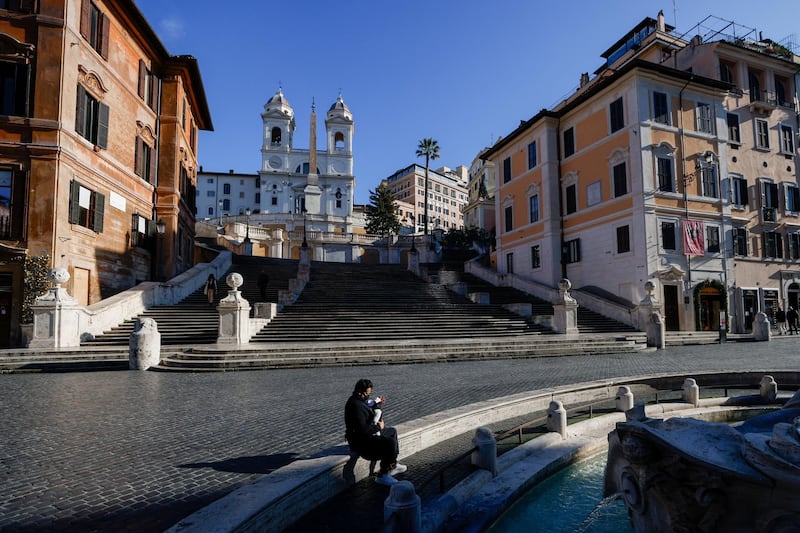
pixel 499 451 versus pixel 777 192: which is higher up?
pixel 777 192

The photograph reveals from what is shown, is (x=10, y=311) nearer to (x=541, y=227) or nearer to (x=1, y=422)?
(x=1, y=422)

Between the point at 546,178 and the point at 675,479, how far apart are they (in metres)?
29.2

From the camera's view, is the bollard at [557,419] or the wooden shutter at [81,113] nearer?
the bollard at [557,419]

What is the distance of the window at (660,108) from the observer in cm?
2519

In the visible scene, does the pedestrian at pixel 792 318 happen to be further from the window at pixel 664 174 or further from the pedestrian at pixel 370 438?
the pedestrian at pixel 370 438

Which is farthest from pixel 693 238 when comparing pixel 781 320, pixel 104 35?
pixel 104 35

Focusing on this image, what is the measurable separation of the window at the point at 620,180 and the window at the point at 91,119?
2545cm

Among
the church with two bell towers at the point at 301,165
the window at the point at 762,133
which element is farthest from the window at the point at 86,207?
the church with two bell towers at the point at 301,165

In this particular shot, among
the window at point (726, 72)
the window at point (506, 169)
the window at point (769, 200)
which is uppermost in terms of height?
the window at point (726, 72)

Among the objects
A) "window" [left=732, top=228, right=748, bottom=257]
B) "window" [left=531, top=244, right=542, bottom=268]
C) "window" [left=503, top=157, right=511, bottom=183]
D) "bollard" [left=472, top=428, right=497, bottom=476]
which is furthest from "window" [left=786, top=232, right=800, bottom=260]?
"bollard" [left=472, top=428, right=497, bottom=476]

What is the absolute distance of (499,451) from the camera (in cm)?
608

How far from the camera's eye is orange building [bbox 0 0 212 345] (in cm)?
1670

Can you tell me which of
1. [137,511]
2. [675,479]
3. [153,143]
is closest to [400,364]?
[137,511]

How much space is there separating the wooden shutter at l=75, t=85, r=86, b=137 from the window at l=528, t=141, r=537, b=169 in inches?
1004
